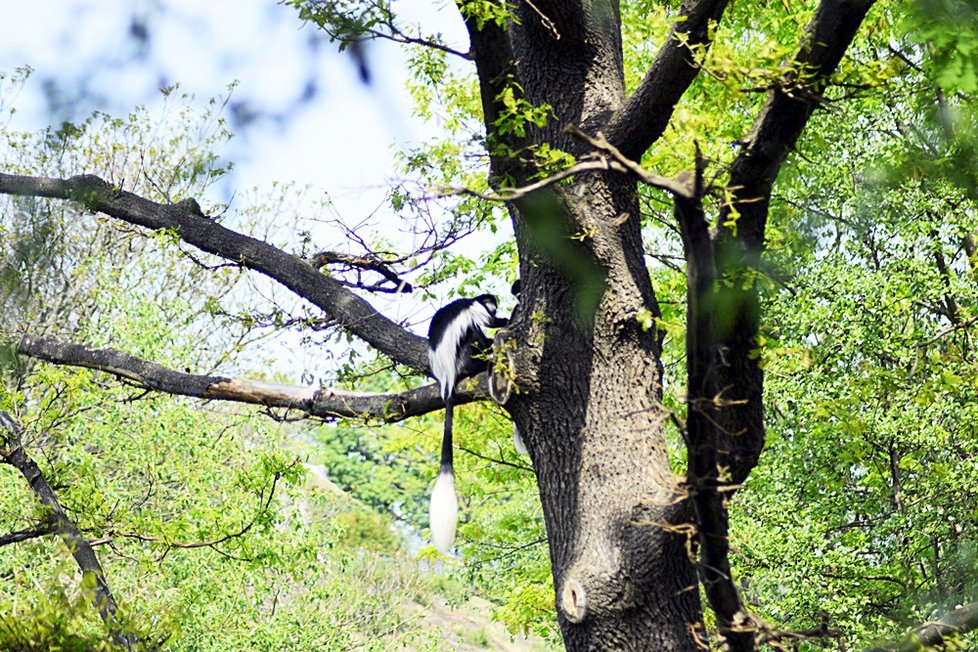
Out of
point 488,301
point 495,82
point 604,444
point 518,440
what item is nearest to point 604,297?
point 604,444

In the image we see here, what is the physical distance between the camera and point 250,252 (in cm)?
364

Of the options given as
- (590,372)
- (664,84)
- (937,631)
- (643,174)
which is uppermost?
(664,84)

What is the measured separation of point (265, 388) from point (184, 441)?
4.25 m

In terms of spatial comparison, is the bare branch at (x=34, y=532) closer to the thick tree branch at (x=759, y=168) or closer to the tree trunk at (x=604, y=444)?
the tree trunk at (x=604, y=444)

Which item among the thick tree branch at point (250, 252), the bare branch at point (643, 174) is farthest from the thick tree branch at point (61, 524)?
the bare branch at point (643, 174)

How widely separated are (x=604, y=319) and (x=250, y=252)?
1434 millimetres

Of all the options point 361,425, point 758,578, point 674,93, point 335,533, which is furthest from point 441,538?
point 335,533

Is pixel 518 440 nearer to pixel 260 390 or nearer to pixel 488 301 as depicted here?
pixel 488 301

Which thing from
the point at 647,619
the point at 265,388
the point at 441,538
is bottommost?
the point at 647,619

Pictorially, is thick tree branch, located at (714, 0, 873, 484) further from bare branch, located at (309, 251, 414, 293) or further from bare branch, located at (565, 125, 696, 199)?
bare branch, located at (309, 251, 414, 293)

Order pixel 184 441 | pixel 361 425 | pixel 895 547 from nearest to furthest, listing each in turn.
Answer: pixel 361 425, pixel 895 547, pixel 184 441

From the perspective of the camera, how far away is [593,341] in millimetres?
2920

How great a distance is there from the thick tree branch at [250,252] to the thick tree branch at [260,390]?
14 centimetres

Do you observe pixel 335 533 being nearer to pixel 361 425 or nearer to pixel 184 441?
pixel 184 441
